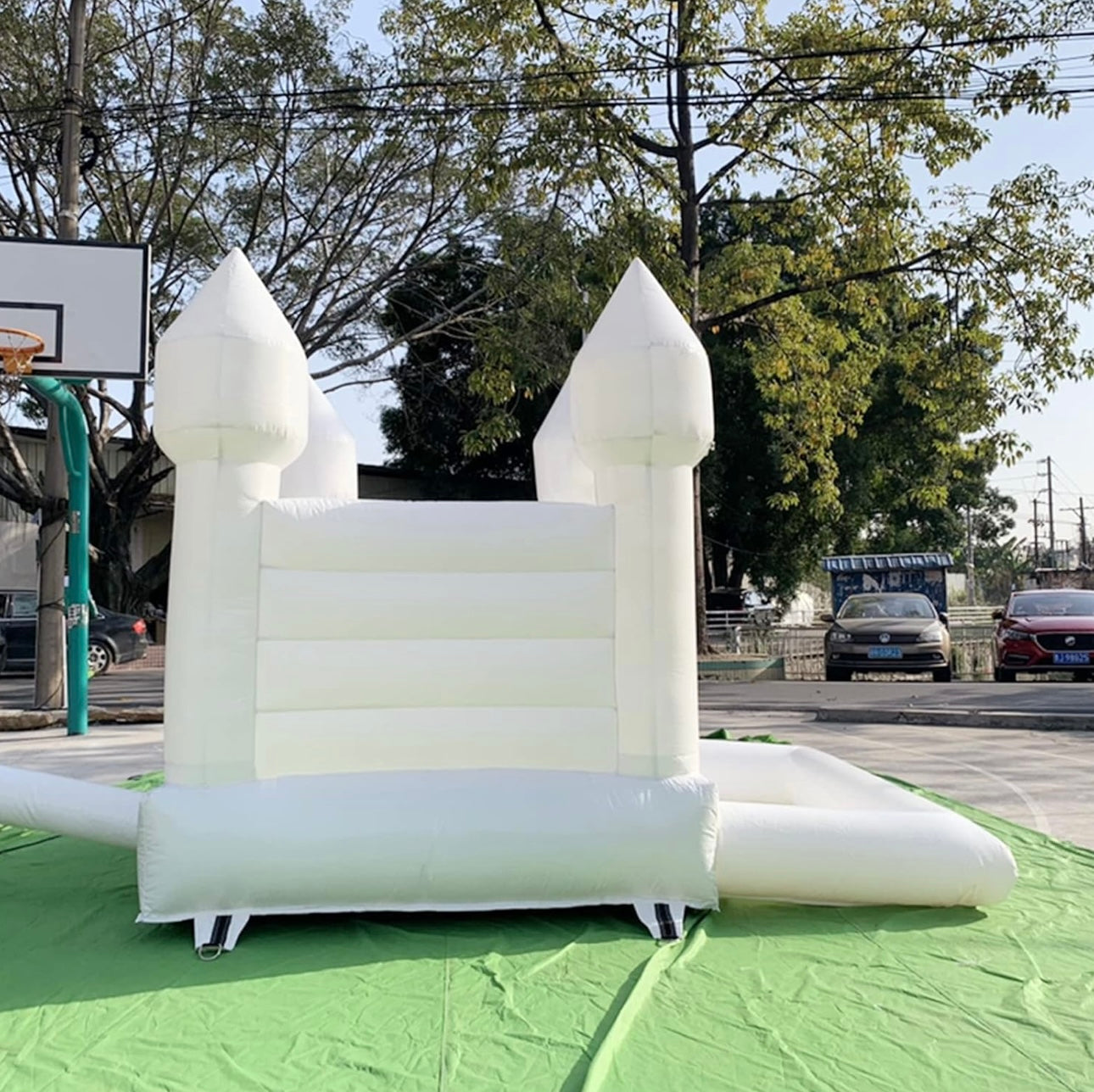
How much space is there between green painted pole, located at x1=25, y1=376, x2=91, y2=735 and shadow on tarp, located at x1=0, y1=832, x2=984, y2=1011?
5.53 meters

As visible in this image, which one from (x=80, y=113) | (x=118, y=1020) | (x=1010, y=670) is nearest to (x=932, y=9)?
(x=1010, y=670)

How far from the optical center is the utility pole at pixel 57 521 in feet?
34.5

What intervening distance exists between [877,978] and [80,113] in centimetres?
1174

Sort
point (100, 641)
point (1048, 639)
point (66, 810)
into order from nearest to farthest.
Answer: point (66, 810) → point (1048, 639) → point (100, 641)

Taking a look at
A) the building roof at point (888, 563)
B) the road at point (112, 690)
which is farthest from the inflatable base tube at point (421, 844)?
the building roof at point (888, 563)

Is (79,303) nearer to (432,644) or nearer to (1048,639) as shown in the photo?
(432,644)

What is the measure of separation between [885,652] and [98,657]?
1202 cm

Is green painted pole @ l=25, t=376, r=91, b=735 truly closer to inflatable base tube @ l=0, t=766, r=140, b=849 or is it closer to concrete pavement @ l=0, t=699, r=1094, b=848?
concrete pavement @ l=0, t=699, r=1094, b=848

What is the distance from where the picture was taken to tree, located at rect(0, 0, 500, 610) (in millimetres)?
15992

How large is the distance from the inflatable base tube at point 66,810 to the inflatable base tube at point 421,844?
44cm

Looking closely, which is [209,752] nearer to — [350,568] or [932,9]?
[350,568]

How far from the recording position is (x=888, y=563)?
17.9 m

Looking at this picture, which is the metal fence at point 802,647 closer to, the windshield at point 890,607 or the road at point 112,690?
the windshield at point 890,607

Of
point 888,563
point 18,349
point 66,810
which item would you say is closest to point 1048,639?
point 888,563
